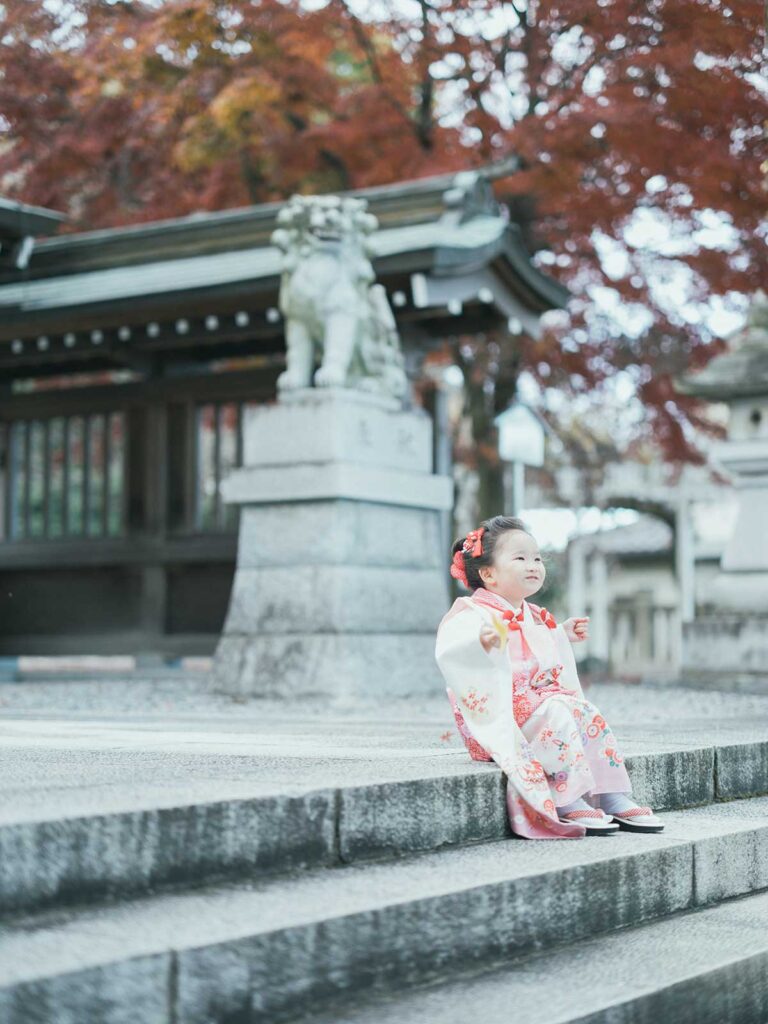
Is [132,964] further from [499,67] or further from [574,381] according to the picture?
[574,381]

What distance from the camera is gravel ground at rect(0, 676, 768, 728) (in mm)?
7199

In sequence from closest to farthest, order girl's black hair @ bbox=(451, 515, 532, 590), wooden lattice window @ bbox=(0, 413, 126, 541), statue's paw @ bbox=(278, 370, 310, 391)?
girl's black hair @ bbox=(451, 515, 532, 590)
statue's paw @ bbox=(278, 370, 310, 391)
wooden lattice window @ bbox=(0, 413, 126, 541)

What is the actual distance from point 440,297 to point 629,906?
7885mm

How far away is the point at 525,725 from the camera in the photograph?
3.92 m

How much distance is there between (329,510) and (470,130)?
21.6 feet

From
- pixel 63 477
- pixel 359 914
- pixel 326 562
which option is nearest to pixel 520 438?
pixel 326 562

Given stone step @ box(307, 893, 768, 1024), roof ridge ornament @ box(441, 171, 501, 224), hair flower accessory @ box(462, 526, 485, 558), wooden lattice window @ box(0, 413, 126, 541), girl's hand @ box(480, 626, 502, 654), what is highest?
roof ridge ornament @ box(441, 171, 501, 224)

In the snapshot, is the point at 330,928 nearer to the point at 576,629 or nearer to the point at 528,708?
the point at 528,708

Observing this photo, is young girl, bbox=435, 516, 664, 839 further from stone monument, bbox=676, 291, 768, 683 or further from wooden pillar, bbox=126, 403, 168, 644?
wooden pillar, bbox=126, 403, 168, 644

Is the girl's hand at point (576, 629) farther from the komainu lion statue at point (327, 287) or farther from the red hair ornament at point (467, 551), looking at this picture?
the komainu lion statue at point (327, 287)

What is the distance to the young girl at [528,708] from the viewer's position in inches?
149

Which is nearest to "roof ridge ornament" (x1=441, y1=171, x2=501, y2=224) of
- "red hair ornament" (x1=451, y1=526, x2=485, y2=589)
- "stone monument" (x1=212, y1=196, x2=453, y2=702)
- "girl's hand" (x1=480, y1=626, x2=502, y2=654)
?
"stone monument" (x1=212, y1=196, x2=453, y2=702)

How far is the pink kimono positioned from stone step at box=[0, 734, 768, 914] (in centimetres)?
8

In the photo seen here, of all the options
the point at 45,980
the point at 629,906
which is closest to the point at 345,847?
the point at 629,906
